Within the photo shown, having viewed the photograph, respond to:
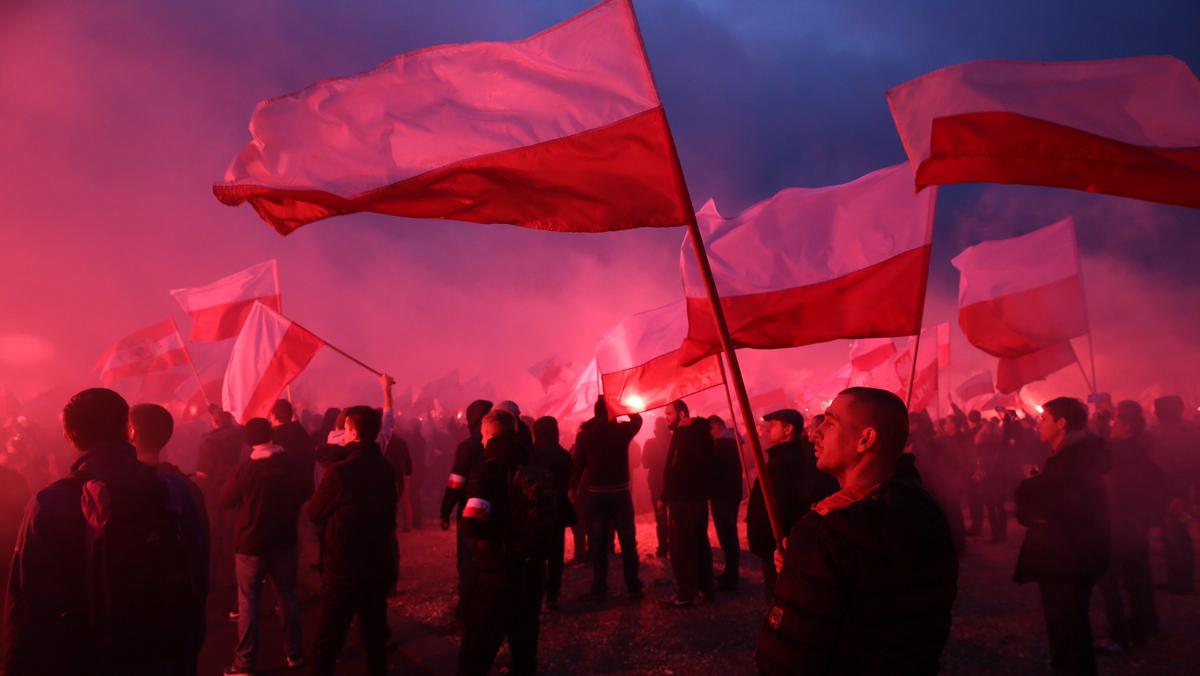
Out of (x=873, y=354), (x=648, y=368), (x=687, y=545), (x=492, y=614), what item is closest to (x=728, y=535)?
(x=687, y=545)

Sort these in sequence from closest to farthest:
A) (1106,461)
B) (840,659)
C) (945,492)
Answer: (840,659) → (1106,461) → (945,492)

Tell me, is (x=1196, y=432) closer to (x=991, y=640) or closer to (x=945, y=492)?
(x=945, y=492)

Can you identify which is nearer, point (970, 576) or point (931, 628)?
point (931, 628)

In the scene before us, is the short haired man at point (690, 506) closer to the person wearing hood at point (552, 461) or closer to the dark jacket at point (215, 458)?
the person wearing hood at point (552, 461)

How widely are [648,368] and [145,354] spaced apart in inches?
424

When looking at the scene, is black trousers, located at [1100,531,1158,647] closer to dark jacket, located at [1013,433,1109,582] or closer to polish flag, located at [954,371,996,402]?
dark jacket, located at [1013,433,1109,582]

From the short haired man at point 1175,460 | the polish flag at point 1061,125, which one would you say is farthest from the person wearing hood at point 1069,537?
the short haired man at point 1175,460

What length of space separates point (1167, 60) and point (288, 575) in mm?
6788

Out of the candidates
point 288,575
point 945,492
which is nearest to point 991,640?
point 945,492

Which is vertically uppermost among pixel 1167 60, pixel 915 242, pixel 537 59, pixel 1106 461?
pixel 537 59

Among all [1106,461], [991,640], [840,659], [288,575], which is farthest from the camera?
[991,640]

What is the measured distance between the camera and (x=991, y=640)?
6176mm

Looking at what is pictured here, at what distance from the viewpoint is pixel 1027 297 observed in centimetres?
784

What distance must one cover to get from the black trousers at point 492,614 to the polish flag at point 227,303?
874cm
